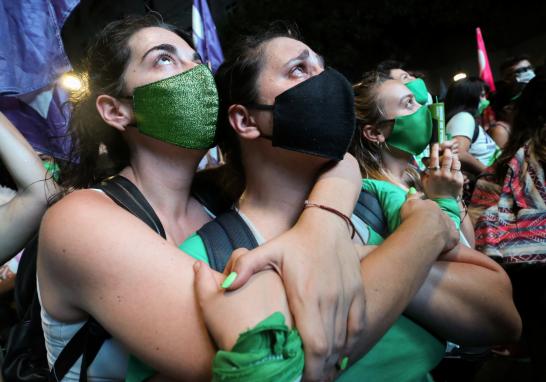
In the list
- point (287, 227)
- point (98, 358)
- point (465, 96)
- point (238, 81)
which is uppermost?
point (238, 81)

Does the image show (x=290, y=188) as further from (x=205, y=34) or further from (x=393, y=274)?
(x=205, y=34)

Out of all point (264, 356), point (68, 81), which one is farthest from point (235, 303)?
point (68, 81)

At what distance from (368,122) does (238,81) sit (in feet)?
4.41

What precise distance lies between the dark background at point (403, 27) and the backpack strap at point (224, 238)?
485 inches

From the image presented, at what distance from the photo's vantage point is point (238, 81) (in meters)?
1.96

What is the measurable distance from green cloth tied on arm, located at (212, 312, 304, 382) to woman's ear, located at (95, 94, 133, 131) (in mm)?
1397

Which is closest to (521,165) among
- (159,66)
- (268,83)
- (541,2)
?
(268,83)

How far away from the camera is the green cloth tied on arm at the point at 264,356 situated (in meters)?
0.93

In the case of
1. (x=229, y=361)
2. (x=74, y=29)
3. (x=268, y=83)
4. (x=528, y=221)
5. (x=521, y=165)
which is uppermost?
(x=268, y=83)

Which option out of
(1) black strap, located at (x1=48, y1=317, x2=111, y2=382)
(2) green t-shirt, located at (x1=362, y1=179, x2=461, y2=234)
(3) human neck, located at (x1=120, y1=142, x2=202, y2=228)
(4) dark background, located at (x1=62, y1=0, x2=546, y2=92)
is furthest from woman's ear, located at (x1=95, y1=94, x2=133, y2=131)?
(4) dark background, located at (x1=62, y1=0, x2=546, y2=92)

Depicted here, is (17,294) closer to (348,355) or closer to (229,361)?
(229,361)

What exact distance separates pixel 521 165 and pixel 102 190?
2.89m

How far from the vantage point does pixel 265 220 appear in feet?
5.89

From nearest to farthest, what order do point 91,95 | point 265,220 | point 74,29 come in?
point 265,220 < point 91,95 < point 74,29
